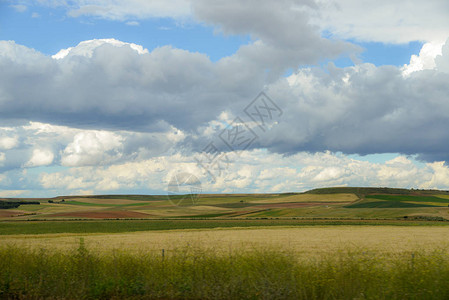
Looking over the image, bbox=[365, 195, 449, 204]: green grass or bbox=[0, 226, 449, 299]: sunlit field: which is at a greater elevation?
bbox=[0, 226, 449, 299]: sunlit field

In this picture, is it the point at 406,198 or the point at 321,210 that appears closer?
the point at 321,210

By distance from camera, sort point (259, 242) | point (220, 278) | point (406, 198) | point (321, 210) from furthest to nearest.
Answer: point (406, 198) < point (321, 210) < point (259, 242) < point (220, 278)

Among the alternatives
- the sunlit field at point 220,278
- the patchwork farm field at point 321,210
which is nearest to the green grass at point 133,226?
the patchwork farm field at point 321,210

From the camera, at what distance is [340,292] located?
9.38 metres

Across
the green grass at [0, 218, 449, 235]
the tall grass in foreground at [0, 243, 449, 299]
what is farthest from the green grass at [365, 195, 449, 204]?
the tall grass in foreground at [0, 243, 449, 299]

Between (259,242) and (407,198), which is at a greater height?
(259,242)

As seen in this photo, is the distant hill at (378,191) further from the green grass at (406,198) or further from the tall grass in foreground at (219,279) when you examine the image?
the tall grass in foreground at (219,279)

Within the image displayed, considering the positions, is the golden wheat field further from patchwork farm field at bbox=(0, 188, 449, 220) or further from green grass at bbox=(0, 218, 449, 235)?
patchwork farm field at bbox=(0, 188, 449, 220)

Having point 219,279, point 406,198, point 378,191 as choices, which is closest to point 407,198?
point 406,198

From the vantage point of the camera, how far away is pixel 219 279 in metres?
10.3

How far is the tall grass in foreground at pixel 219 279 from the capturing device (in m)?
9.47

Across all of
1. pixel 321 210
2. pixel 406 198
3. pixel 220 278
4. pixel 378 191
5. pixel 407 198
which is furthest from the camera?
pixel 378 191

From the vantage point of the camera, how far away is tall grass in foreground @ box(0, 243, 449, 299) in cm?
947

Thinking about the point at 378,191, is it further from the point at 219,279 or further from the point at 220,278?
the point at 219,279
